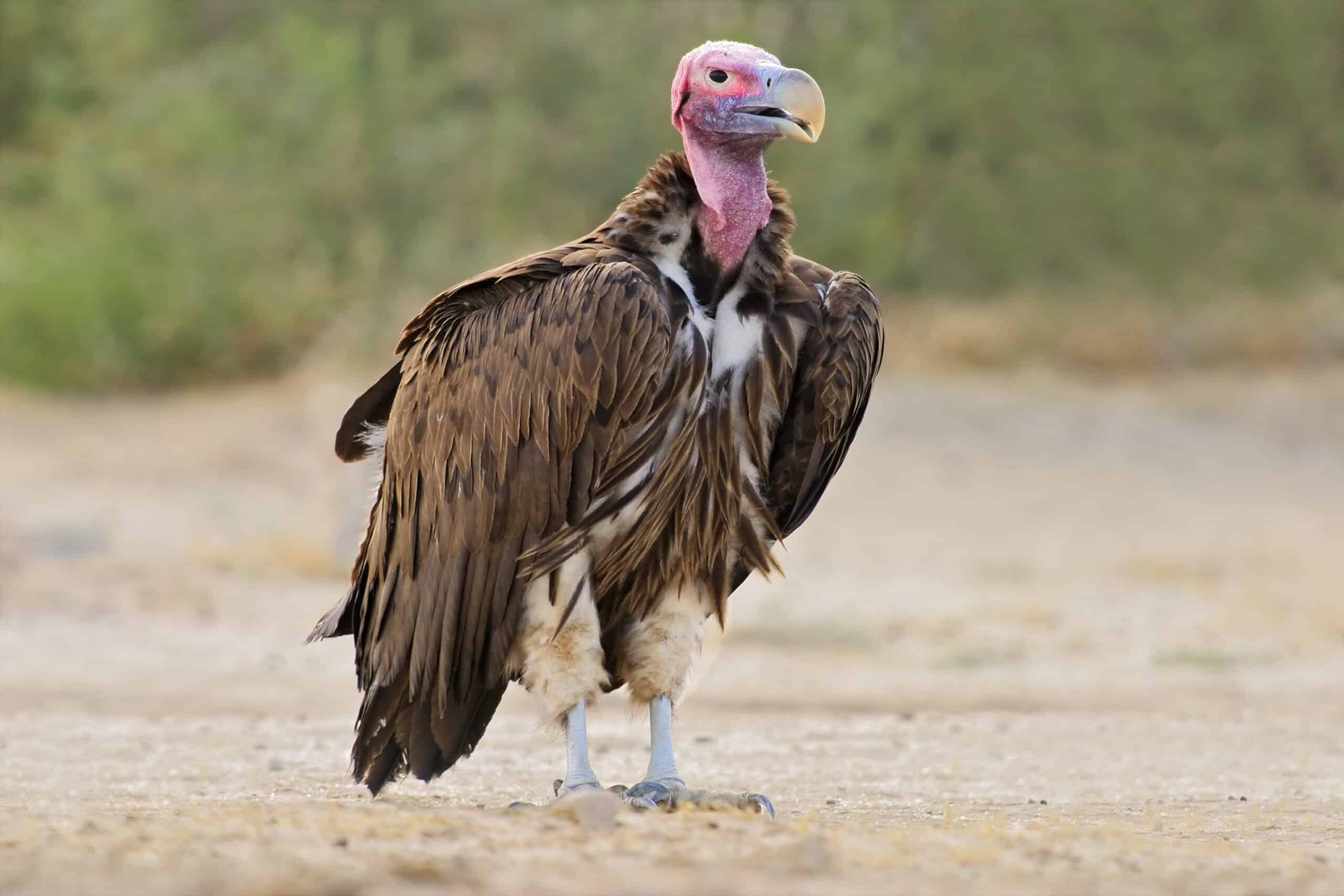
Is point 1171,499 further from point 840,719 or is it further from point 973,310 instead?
point 840,719

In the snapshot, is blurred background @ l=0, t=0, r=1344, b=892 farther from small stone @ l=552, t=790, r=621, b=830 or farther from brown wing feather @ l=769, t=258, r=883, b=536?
small stone @ l=552, t=790, r=621, b=830

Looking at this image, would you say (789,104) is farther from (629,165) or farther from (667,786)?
(629,165)

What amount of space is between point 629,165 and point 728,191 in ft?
63.6

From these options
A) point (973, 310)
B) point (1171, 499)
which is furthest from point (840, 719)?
point (973, 310)

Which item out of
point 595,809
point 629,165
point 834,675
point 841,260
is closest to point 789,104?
point 595,809

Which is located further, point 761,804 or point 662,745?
point 662,745

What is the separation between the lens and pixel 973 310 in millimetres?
24688

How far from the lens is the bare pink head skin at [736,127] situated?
544 centimetres

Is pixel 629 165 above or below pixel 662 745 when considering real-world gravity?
above

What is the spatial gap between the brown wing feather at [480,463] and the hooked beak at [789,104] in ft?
1.97

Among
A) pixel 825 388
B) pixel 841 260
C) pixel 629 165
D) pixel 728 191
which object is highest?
pixel 629 165

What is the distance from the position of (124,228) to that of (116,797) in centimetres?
1780

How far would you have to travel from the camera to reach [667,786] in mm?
5516

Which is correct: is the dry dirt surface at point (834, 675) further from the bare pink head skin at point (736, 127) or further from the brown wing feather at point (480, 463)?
the bare pink head skin at point (736, 127)
